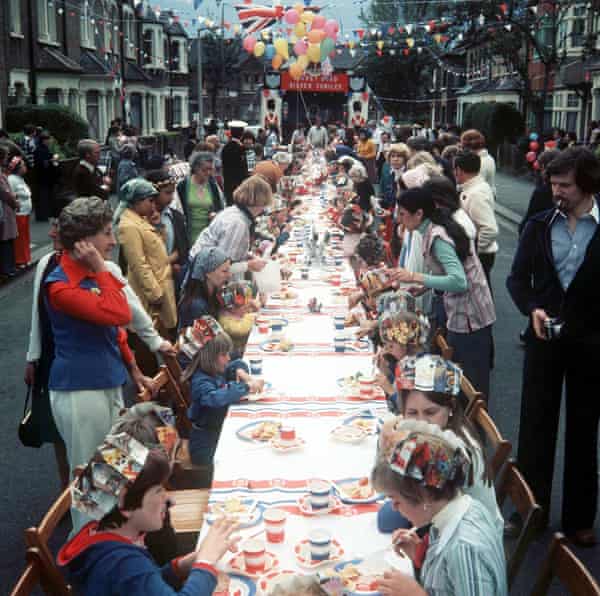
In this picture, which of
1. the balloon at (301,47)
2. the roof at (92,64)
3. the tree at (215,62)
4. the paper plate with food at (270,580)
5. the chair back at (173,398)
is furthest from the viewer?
the tree at (215,62)

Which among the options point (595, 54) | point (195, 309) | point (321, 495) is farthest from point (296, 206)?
point (595, 54)

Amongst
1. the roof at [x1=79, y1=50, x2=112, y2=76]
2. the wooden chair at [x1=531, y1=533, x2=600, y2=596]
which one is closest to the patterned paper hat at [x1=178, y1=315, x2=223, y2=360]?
the wooden chair at [x1=531, y1=533, x2=600, y2=596]

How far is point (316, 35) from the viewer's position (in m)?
23.4

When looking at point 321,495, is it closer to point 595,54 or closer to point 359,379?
point 359,379

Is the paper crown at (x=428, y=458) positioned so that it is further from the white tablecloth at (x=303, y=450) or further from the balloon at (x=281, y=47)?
the balloon at (x=281, y=47)

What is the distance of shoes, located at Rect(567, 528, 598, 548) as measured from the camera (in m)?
4.55

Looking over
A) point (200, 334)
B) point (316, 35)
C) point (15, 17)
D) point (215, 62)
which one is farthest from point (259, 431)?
point (215, 62)

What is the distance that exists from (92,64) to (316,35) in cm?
1465

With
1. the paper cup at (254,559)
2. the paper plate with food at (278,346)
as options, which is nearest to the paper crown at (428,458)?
the paper cup at (254,559)

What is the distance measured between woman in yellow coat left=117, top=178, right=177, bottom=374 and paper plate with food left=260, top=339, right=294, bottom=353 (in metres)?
0.82

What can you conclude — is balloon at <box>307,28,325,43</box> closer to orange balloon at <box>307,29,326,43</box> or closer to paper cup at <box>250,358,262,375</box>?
orange balloon at <box>307,29,326,43</box>

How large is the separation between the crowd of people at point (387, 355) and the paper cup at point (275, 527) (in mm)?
202

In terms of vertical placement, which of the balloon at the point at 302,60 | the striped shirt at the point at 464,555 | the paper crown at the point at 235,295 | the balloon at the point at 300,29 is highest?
the balloon at the point at 300,29

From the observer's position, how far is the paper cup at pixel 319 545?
2875 mm
